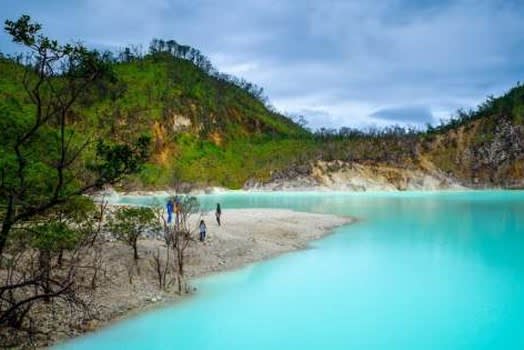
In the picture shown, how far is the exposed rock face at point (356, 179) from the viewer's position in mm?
117250

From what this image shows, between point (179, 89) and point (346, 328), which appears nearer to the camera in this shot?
point (346, 328)

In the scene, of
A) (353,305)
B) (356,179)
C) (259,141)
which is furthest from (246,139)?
(353,305)

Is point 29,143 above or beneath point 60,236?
above

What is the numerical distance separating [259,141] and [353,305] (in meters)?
134

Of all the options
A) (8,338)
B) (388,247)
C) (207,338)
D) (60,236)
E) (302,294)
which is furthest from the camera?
(388,247)

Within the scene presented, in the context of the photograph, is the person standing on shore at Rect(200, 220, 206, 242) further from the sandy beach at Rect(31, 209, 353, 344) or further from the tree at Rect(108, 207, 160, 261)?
the tree at Rect(108, 207, 160, 261)

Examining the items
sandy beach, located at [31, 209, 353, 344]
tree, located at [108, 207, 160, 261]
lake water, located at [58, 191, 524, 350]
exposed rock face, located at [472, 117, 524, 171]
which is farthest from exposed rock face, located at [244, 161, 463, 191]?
tree, located at [108, 207, 160, 261]

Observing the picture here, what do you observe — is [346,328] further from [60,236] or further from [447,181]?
[447,181]

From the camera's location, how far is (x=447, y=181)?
120 m

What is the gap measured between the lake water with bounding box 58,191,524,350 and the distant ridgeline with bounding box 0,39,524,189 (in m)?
80.4

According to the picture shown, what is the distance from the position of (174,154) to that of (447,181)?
67.4m

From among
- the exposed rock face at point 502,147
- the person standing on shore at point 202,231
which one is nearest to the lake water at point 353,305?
the person standing on shore at point 202,231

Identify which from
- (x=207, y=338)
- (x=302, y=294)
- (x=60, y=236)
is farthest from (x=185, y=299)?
(x=60, y=236)

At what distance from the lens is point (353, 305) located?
1983cm
